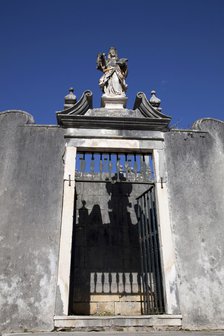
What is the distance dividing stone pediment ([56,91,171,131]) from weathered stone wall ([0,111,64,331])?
43 cm

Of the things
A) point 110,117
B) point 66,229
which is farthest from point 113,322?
point 110,117

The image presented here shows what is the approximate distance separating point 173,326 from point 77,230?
169 inches

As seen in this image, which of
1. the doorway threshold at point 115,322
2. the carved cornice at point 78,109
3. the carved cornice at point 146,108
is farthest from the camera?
the carved cornice at point 146,108

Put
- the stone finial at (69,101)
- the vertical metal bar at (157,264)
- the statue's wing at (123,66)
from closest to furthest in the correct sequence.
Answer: the vertical metal bar at (157,264)
the stone finial at (69,101)
the statue's wing at (123,66)

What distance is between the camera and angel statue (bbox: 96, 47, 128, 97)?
28.4 feet

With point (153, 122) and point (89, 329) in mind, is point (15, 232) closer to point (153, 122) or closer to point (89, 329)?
point (89, 329)

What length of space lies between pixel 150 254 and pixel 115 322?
1811 mm

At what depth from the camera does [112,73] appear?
8.83m

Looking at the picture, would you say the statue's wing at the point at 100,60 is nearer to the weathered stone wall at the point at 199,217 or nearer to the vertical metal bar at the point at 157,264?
the weathered stone wall at the point at 199,217

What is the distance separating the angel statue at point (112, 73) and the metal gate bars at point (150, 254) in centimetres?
305

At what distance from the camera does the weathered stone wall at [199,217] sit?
6.09 m

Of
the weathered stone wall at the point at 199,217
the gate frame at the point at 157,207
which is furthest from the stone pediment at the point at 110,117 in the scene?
the weathered stone wall at the point at 199,217

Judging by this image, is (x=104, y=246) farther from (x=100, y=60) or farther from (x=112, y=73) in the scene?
(x=100, y=60)

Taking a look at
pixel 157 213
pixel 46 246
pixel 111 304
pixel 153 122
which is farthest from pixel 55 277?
pixel 153 122
